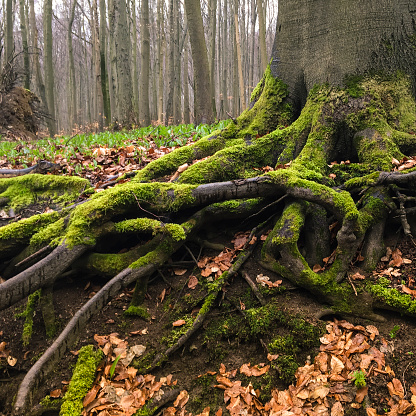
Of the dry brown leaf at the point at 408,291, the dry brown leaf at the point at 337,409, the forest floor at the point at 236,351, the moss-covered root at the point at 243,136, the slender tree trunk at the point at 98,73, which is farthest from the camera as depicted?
the slender tree trunk at the point at 98,73

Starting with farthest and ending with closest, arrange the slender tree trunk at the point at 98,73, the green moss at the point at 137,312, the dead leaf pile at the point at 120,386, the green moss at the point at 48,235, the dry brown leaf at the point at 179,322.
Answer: the slender tree trunk at the point at 98,73
the green moss at the point at 48,235
the green moss at the point at 137,312
the dry brown leaf at the point at 179,322
the dead leaf pile at the point at 120,386

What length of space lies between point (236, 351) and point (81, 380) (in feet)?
3.77

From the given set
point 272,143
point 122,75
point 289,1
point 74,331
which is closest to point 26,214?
point 74,331

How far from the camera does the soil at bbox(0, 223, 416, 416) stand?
2.36m

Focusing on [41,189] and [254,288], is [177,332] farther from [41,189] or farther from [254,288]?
[41,189]

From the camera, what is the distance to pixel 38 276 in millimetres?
2559

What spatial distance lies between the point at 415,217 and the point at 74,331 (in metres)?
2.96

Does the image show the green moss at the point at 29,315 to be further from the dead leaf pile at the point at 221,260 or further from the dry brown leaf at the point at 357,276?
the dry brown leaf at the point at 357,276

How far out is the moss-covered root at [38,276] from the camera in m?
2.43

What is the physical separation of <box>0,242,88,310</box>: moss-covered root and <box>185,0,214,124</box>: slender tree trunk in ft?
25.7

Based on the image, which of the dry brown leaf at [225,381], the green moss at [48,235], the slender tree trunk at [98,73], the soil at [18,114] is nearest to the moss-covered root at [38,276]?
the green moss at [48,235]

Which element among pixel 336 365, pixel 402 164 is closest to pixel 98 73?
pixel 402 164

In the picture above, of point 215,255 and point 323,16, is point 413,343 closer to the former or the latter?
point 215,255

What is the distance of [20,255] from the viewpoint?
3113 millimetres
